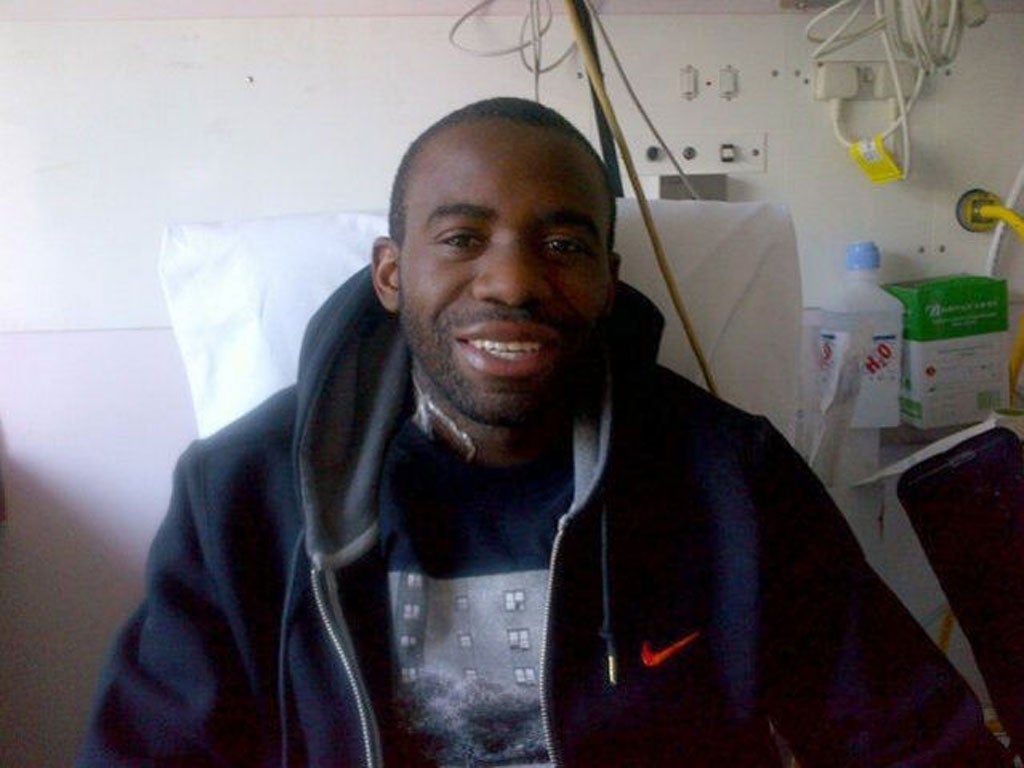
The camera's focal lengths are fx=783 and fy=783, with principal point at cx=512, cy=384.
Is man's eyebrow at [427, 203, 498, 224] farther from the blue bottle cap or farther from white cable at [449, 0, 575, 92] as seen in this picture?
the blue bottle cap

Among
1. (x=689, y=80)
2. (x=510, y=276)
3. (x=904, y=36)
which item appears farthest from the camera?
(x=689, y=80)

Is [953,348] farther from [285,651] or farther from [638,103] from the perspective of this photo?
[285,651]

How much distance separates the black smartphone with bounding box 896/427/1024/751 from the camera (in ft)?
2.85

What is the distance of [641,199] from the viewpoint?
902 millimetres

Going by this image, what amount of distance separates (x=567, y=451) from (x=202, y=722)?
16.8 inches

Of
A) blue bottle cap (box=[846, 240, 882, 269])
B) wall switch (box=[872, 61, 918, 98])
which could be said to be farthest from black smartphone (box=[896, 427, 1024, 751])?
wall switch (box=[872, 61, 918, 98])

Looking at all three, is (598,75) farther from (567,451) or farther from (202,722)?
(202,722)

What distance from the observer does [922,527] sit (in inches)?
37.9

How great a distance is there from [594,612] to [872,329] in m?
0.72

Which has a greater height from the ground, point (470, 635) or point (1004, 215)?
point (1004, 215)

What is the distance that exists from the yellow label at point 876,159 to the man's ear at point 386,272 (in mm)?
803

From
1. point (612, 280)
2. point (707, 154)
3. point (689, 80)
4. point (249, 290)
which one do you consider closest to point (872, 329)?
point (707, 154)

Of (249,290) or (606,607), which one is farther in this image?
(249,290)

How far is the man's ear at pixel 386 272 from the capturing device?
809mm
